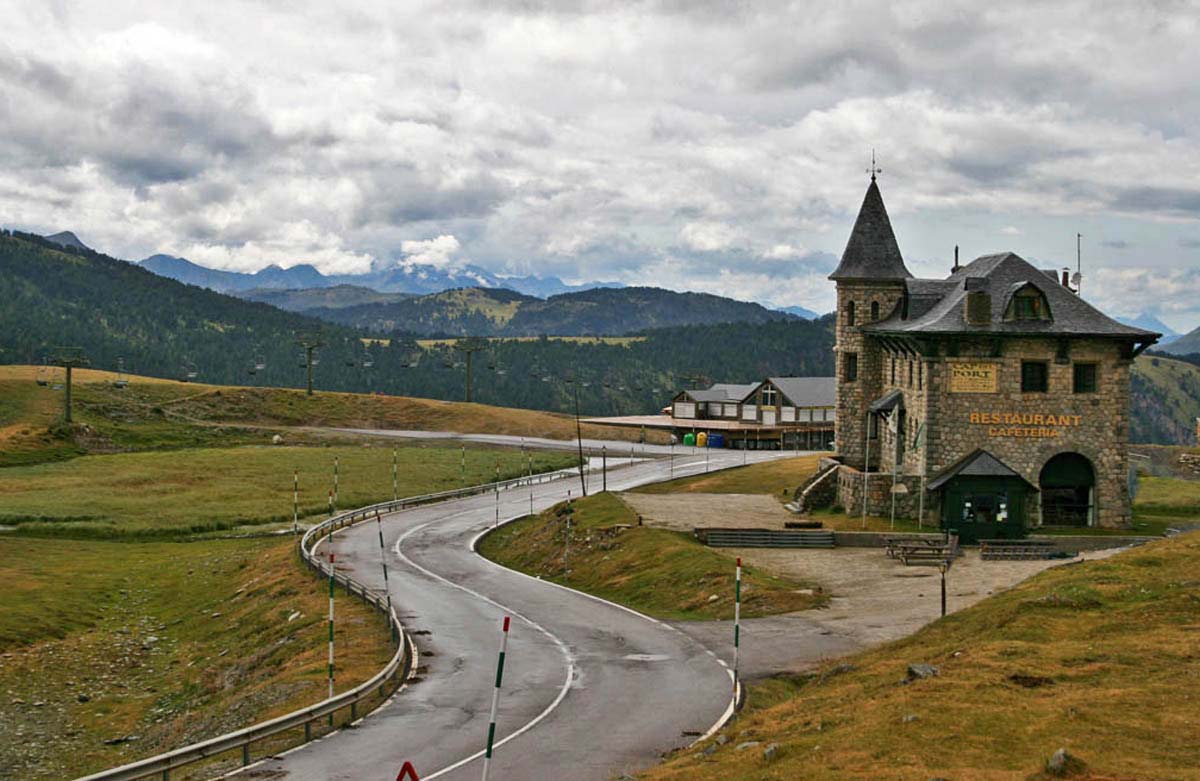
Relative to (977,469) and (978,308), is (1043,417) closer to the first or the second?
(977,469)

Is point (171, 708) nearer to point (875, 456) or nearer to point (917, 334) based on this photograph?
point (917, 334)

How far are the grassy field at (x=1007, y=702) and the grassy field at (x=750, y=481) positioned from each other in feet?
134

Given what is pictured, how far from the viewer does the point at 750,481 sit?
79.1 m

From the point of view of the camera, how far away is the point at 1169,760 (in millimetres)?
17812

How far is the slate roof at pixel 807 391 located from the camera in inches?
5226

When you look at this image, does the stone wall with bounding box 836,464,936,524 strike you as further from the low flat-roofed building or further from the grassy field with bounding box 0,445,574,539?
the low flat-roofed building

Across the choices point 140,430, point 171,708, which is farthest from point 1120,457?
point 140,430

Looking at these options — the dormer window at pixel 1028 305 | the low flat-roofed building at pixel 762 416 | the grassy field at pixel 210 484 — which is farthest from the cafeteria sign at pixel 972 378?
the low flat-roofed building at pixel 762 416

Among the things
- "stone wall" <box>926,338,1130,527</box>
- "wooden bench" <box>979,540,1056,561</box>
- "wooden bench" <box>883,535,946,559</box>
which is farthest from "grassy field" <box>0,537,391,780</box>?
"stone wall" <box>926,338,1130,527</box>

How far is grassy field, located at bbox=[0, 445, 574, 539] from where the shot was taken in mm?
75719

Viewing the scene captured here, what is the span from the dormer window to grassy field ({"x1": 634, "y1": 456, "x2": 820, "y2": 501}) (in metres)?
18.9

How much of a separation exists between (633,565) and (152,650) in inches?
747

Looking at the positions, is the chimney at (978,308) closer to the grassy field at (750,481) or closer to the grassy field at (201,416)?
the grassy field at (750,481)

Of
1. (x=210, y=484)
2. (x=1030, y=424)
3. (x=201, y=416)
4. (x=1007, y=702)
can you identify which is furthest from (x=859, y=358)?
(x=201, y=416)
